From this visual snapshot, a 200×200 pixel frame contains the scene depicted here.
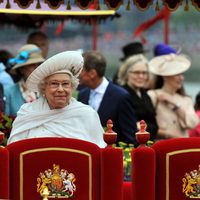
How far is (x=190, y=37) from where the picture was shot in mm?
17109

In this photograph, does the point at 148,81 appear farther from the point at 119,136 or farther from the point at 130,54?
the point at 119,136

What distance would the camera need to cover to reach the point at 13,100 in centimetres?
1127

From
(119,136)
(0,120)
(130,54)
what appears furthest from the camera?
(130,54)

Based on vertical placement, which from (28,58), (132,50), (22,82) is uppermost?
(132,50)

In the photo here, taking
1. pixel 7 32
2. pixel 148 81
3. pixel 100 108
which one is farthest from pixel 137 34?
pixel 100 108

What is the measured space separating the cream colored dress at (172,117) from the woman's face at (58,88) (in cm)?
345

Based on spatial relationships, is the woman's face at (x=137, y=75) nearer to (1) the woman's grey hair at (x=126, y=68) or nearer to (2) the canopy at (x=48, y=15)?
(1) the woman's grey hair at (x=126, y=68)

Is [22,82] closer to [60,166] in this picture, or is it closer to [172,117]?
[172,117]

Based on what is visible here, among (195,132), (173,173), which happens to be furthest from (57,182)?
(195,132)

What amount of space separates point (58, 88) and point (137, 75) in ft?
10.4

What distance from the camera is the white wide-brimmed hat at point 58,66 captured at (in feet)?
29.0

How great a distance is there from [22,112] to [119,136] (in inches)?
78.6

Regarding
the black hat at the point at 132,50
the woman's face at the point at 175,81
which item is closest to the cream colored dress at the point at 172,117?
the woman's face at the point at 175,81

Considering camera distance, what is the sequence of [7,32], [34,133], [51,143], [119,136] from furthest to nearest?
[7,32], [119,136], [34,133], [51,143]
